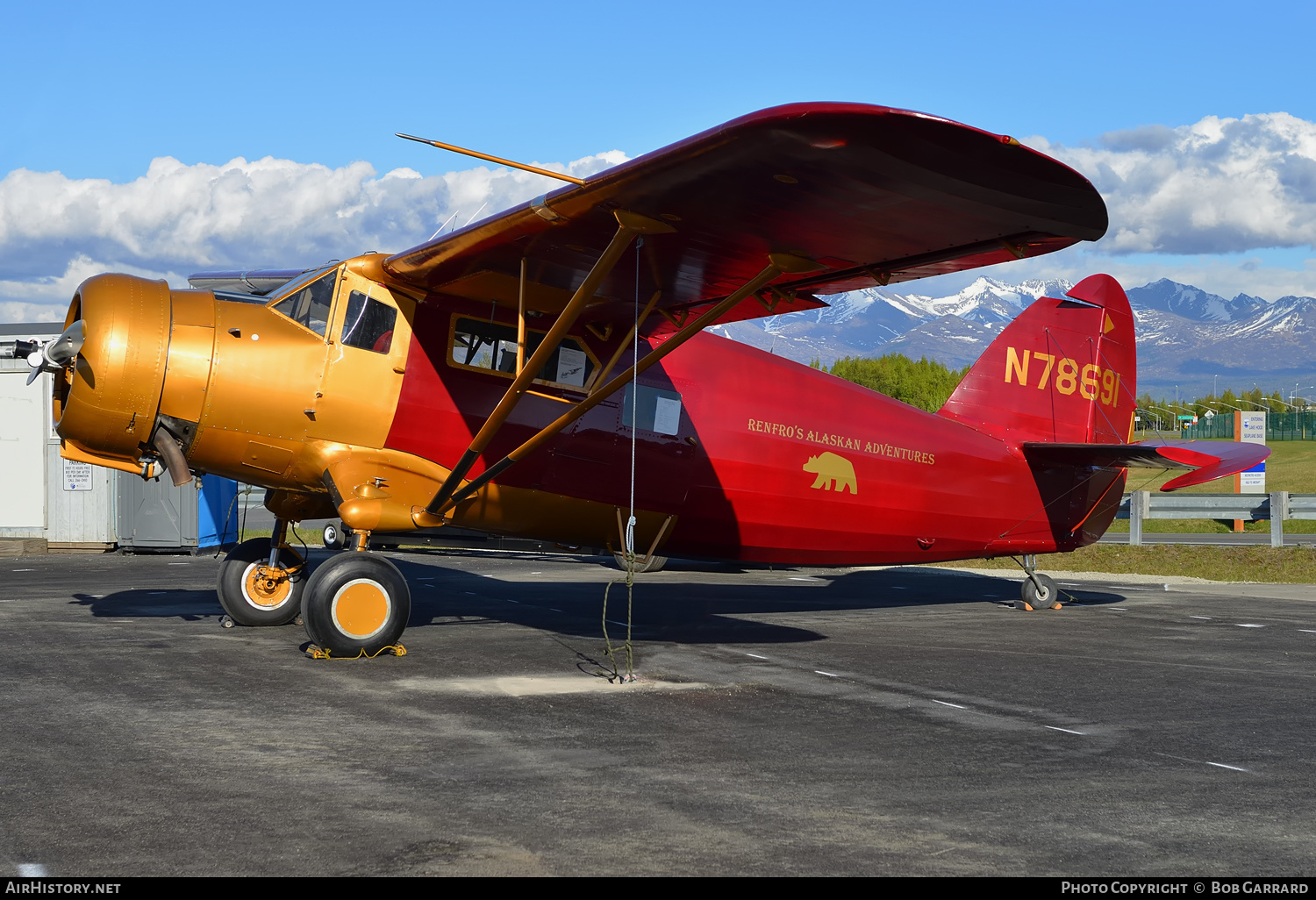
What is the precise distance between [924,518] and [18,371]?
21346mm

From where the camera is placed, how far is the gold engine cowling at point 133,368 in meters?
8.86

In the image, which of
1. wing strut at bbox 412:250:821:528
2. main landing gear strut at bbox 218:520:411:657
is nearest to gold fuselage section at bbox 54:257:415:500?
wing strut at bbox 412:250:821:528

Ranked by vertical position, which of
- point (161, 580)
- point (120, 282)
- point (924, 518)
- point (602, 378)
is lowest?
point (161, 580)

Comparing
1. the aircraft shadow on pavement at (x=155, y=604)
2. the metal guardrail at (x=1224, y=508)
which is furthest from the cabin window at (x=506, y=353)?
the metal guardrail at (x=1224, y=508)

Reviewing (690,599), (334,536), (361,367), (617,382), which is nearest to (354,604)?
(361,367)

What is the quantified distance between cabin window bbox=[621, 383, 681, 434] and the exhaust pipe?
13.3 feet

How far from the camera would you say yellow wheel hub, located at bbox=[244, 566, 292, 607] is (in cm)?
1128

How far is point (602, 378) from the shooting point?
32.5 ft

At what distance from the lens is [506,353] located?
10422 mm

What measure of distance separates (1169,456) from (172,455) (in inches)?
398

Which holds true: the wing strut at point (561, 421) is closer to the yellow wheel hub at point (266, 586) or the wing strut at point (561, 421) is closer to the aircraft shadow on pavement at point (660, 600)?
the aircraft shadow on pavement at point (660, 600)

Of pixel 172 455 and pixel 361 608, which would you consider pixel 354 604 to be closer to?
pixel 361 608
